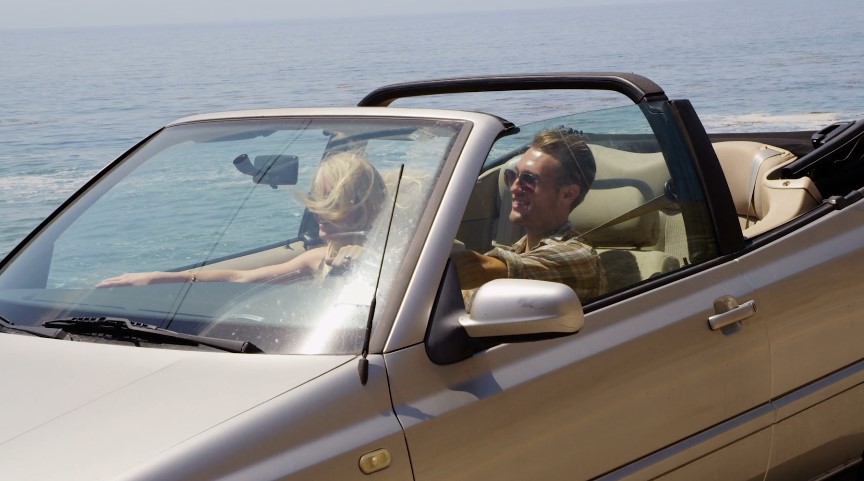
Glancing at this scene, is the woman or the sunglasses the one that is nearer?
the woman

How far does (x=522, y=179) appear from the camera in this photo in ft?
10.1

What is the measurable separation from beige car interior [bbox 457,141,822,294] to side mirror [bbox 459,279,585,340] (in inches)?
13.7

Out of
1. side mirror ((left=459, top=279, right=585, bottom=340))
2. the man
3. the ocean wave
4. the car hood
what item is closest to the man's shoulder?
the man

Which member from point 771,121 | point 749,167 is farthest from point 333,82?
point 749,167

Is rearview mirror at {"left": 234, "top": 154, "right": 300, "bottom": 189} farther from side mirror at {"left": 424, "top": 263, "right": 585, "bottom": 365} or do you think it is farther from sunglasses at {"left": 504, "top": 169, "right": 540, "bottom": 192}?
side mirror at {"left": 424, "top": 263, "right": 585, "bottom": 365}

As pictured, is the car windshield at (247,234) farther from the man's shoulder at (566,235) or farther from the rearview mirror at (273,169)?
the man's shoulder at (566,235)

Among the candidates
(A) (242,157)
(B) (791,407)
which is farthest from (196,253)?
(B) (791,407)

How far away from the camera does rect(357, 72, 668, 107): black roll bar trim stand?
3373mm

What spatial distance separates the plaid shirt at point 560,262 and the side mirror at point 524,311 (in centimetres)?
47

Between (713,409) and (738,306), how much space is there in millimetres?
284

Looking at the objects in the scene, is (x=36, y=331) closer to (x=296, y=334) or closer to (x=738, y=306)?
(x=296, y=334)

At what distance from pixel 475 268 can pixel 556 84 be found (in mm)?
1019

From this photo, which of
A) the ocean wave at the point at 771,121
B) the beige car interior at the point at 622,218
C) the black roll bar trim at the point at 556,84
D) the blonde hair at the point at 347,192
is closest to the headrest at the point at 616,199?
Result: the beige car interior at the point at 622,218

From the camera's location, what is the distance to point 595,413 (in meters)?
2.62
